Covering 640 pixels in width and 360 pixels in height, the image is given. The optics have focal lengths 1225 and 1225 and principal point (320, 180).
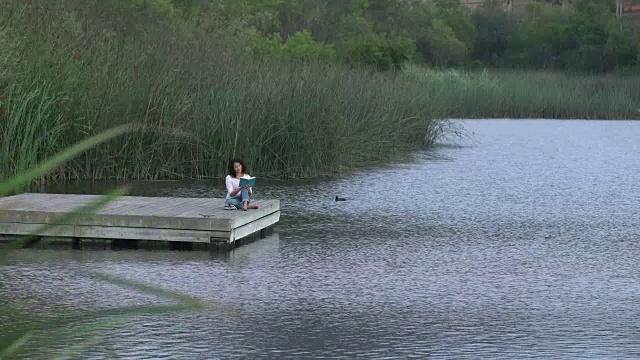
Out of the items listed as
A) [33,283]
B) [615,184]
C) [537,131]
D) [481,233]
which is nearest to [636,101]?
[537,131]

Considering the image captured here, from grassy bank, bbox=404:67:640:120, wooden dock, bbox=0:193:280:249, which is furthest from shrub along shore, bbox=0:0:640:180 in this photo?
grassy bank, bbox=404:67:640:120

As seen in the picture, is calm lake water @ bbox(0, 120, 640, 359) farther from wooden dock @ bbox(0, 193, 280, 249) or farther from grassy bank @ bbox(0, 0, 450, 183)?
grassy bank @ bbox(0, 0, 450, 183)

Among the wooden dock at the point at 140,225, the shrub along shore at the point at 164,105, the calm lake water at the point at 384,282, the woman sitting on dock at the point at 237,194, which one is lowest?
the calm lake water at the point at 384,282

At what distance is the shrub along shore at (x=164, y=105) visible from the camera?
17562 millimetres

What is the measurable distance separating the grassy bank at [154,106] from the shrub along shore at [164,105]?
0.9 inches

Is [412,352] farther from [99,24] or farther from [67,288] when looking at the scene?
[99,24]

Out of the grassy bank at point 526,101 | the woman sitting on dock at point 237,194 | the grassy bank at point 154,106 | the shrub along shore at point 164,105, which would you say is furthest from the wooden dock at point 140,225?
the grassy bank at point 526,101

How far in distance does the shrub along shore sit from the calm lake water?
1280 mm

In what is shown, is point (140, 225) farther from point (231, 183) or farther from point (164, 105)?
point (164, 105)

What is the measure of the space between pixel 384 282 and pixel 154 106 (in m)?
9.85

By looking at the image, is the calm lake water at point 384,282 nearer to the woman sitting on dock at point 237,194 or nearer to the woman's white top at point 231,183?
the woman sitting on dock at point 237,194

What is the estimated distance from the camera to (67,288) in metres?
9.36

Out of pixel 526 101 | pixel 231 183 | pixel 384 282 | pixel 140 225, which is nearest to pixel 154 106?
pixel 231 183

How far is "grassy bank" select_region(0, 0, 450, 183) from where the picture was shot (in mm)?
17500
